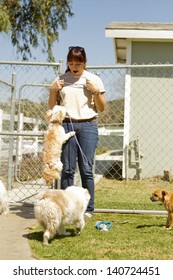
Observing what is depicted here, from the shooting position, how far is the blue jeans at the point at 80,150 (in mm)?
5562

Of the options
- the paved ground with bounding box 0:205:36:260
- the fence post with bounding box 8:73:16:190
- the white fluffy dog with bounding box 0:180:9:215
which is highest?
the fence post with bounding box 8:73:16:190

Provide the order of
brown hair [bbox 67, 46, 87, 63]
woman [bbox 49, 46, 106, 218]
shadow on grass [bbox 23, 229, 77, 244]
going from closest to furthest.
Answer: shadow on grass [bbox 23, 229, 77, 244]
brown hair [bbox 67, 46, 87, 63]
woman [bbox 49, 46, 106, 218]

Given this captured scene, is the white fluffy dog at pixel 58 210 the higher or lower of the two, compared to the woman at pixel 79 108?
lower

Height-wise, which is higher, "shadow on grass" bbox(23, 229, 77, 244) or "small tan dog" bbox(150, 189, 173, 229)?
"small tan dog" bbox(150, 189, 173, 229)

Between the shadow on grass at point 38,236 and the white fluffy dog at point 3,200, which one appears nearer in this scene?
the shadow on grass at point 38,236

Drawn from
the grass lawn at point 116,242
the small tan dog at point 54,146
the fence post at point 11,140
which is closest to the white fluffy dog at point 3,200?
the grass lawn at point 116,242

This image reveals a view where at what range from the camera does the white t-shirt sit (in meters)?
5.48

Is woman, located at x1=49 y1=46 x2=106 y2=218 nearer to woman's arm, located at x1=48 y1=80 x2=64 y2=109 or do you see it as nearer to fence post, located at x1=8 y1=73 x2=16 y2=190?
woman's arm, located at x1=48 y1=80 x2=64 y2=109

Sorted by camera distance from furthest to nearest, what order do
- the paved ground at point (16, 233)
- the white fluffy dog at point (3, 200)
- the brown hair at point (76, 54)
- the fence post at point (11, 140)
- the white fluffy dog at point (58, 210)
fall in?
the fence post at point (11, 140), the white fluffy dog at point (3, 200), the brown hair at point (76, 54), the white fluffy dog at point (58, 210), the paved ground at point (16, 233)

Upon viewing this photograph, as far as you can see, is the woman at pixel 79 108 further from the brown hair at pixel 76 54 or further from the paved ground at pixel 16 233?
the paved ground at pixel 16 233

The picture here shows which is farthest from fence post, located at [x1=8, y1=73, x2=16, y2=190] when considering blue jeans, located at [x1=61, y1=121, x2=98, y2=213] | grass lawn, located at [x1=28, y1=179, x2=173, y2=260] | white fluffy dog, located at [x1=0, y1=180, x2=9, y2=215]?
blue jeans, located at [x1=61, y1=121, x2=98, y2=213]

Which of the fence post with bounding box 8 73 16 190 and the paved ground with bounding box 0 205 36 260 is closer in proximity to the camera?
the paved ground with bounding box 0 205 36 260

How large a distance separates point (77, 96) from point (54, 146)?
24.3 inches

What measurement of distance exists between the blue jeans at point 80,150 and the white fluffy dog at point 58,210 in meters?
0.59
